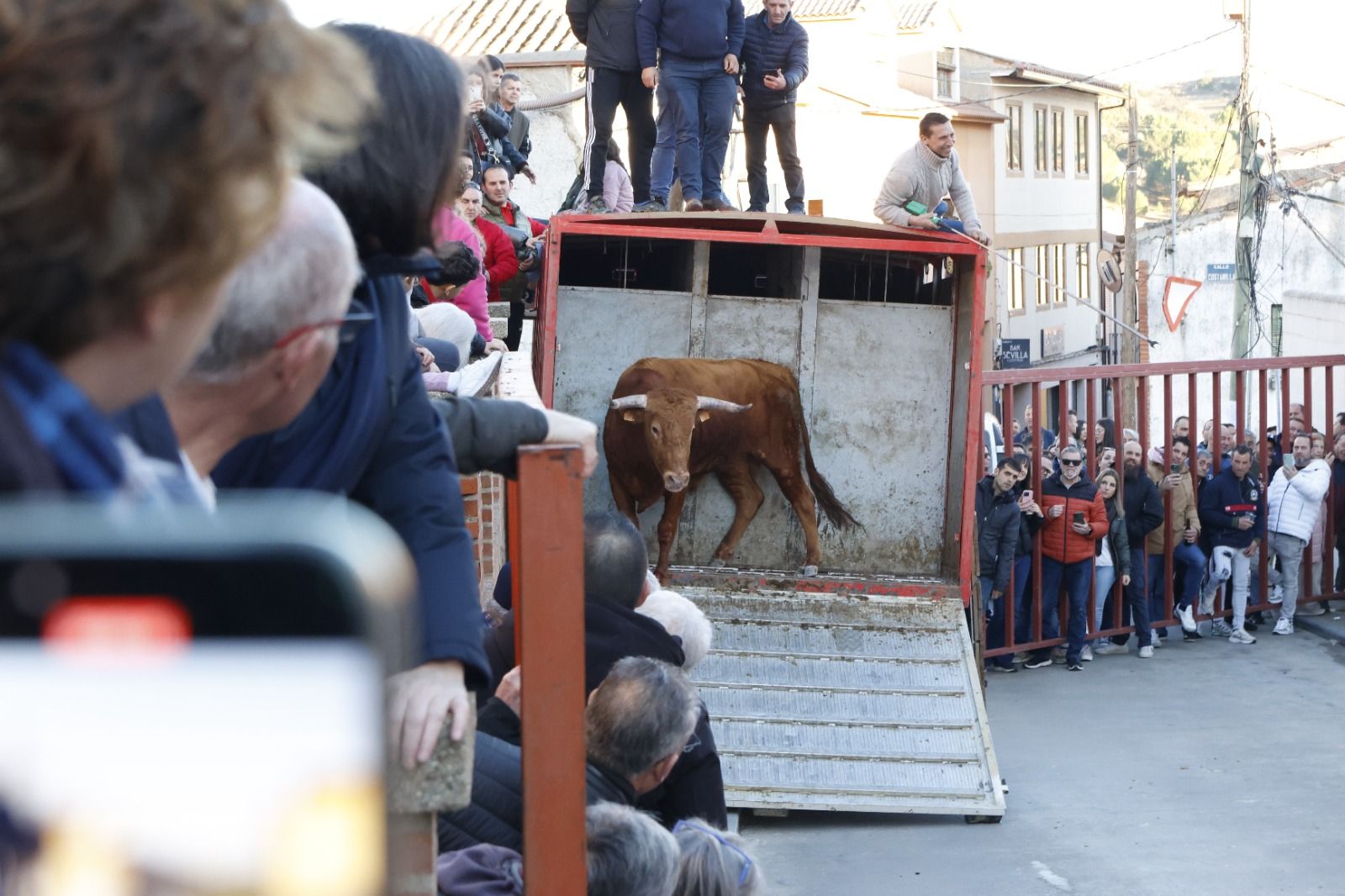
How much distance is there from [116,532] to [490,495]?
5.35 m

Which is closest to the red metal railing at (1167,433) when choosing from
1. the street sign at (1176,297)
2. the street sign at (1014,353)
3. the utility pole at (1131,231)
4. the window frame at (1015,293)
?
the street sign at (1176,297)

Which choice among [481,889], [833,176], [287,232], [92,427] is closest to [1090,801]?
[481,889]

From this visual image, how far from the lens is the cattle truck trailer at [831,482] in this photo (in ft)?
29.3

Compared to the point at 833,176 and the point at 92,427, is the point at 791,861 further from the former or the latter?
the point at 833,176

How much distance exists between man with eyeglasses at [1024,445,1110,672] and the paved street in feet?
1.82

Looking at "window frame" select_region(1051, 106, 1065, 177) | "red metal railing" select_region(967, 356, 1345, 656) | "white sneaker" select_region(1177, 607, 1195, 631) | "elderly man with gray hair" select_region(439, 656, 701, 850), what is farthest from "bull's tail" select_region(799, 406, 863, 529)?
"window frame" select_region(1051, 106, 1065, 177)

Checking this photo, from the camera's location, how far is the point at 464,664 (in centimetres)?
192

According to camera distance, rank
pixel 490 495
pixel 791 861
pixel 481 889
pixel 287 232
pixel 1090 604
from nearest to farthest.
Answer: pixel 287 232 < pixel 481 889 < pixel 490 495 < pixel 791 861 < pixel 1090 604

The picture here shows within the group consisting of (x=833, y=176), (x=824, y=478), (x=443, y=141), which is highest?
(x=833, y=176)

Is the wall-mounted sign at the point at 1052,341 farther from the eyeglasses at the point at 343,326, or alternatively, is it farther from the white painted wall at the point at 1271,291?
the eyeglasses at the point at 343,326

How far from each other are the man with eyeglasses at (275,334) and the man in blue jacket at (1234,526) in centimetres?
1410

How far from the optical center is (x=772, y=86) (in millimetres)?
10750

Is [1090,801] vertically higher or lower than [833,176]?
lower

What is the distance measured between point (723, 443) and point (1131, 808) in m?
3.40
